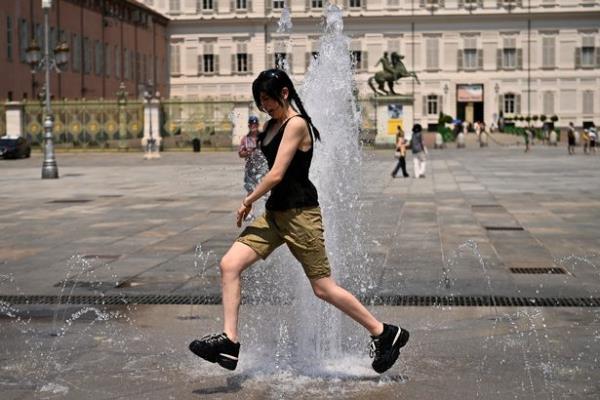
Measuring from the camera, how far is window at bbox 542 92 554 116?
7668cm

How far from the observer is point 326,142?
724cm

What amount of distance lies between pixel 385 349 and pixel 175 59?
74197 mm

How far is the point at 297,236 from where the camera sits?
5.86 meters

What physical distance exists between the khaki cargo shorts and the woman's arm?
0.66 ft

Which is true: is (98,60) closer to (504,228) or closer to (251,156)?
(251,156)

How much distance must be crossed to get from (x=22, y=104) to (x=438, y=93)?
3648 cm

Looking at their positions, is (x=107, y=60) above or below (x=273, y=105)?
above

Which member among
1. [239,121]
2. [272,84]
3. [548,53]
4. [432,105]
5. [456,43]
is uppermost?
[456,43]

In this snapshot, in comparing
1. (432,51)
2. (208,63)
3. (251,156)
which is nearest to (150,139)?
(251,156)

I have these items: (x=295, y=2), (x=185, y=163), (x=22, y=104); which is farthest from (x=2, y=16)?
(x=295, y=2)

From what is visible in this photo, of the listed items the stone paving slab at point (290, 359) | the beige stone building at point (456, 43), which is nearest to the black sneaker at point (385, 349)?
the stone paving slab at point (290, 359)

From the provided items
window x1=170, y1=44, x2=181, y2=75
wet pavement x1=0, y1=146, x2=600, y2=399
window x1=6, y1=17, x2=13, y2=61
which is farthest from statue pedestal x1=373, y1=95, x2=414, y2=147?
window x1=170, y1=44, x2=181, y2=75

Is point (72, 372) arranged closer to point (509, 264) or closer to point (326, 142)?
point (326, 142)

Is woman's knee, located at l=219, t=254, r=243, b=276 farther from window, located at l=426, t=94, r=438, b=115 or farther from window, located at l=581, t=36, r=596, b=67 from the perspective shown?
window, located at l=581, t=36, r=596, b=67
